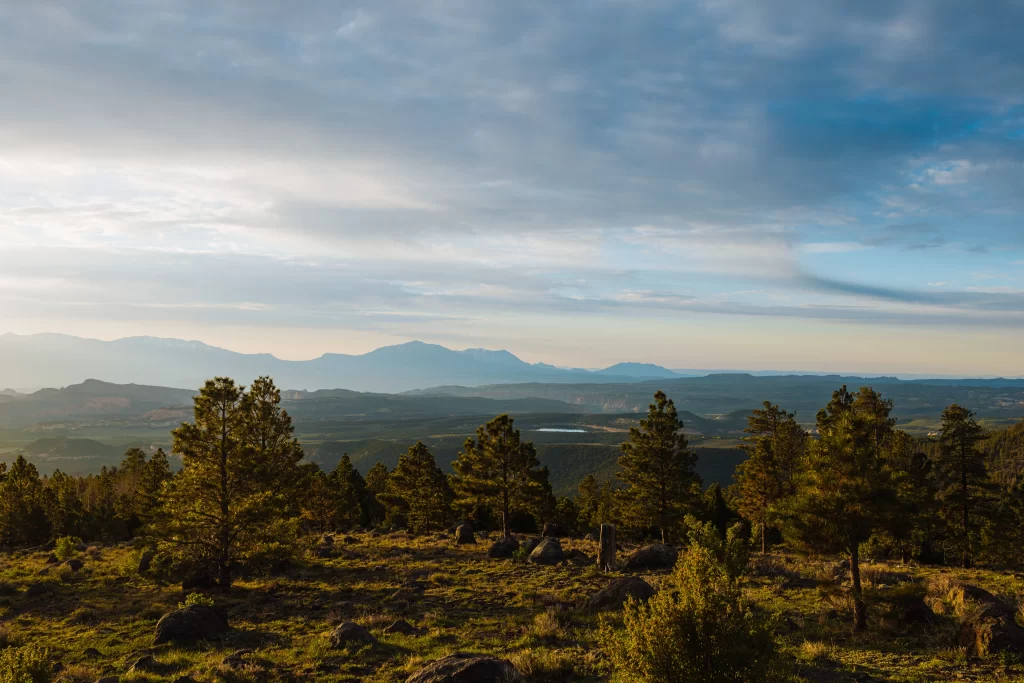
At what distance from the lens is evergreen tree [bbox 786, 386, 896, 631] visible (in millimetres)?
18141

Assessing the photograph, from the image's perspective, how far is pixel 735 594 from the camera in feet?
31.4

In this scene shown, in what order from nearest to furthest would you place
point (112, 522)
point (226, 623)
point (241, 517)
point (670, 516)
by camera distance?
1. point (226, 623)
2. point (241, 517)
3. point (670, 516)
4. point (112, 522)

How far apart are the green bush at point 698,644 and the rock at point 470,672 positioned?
3179 millimetres

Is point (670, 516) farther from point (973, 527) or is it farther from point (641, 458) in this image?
point (973, 527)

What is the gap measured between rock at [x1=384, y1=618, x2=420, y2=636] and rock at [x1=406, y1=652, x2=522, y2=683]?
6525 mm

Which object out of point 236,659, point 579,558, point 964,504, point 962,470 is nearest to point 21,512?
point 236,659

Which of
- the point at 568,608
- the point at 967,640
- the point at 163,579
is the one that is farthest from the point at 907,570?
the point at 163,579

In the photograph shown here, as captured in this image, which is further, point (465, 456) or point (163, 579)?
point (465, 456)

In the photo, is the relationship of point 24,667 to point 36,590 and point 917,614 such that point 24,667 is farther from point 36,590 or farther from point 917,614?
point 917,614

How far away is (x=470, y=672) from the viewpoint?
1155 centimetres

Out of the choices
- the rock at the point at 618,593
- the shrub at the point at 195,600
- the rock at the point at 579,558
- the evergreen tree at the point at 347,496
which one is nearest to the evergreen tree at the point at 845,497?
the rock at the point at 618,593

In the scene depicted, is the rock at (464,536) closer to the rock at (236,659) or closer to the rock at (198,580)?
the rock at (198,580)

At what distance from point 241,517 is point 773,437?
4306 cm

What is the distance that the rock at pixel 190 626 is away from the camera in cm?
1809
